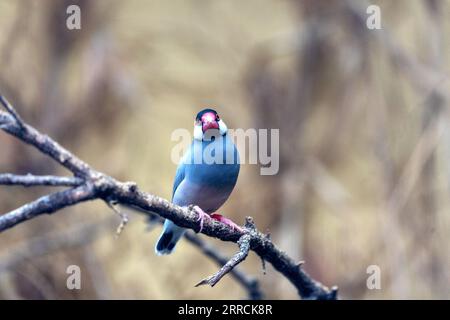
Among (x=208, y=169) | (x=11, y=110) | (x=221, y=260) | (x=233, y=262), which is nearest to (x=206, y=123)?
(x=208, y=169)

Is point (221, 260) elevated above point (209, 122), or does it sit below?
below

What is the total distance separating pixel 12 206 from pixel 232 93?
1.72 metres

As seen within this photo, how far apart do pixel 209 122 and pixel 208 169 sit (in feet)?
0.39

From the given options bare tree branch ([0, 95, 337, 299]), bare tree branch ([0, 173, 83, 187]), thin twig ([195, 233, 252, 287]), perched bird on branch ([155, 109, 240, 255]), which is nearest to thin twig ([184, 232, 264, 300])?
perched bird on branch ([155, 109, 240, 255])

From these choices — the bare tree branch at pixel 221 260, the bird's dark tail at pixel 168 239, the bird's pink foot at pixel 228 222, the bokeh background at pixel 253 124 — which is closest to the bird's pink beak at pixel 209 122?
the bird's pink foot at pixel 228 222

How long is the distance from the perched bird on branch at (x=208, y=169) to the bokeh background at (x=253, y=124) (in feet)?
4.84

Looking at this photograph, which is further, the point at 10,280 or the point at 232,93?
the point at 232,93

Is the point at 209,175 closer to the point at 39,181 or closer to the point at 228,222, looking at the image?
the point at 228,222

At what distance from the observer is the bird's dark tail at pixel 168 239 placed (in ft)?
6.19

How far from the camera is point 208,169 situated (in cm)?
160
